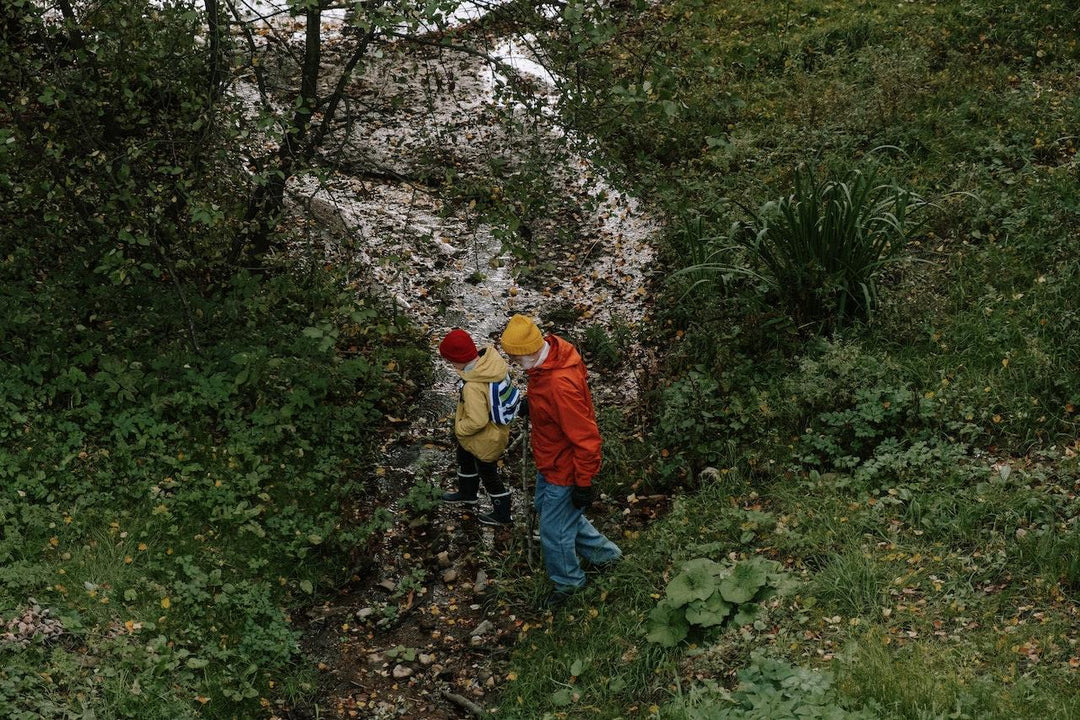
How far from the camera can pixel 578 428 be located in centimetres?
533

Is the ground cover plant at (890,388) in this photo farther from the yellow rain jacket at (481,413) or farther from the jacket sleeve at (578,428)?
the yellow rain jacket at (481,413)

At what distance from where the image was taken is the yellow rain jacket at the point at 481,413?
6.07m

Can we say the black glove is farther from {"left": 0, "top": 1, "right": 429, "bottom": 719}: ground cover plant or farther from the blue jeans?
{"left": 0, "top": 1, "right": 429, "bottom": 719}: ground cover plant

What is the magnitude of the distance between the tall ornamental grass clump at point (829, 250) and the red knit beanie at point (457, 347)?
1.95m

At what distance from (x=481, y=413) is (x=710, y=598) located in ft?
6.84

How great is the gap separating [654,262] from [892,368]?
3045mm

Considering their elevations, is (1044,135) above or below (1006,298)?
above

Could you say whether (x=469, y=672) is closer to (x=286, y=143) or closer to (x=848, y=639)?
(x=848, y=639)

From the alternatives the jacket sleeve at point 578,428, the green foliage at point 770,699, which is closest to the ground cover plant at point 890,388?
the green foliage at point 770,699

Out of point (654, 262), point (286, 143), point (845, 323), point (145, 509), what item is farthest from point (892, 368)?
Answer: point (145, 509)

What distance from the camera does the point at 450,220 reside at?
9.64m

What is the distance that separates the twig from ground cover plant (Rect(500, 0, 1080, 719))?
0.20 m

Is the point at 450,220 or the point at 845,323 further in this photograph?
the point at 450,220

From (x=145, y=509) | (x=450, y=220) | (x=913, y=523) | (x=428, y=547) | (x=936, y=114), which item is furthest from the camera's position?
A: (x=450, y=220)
